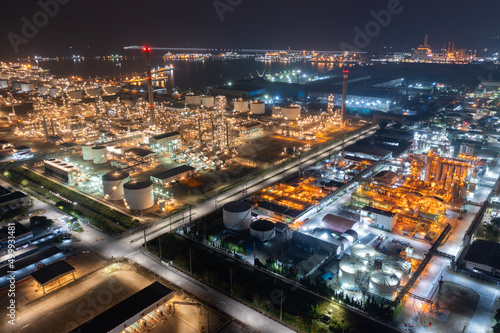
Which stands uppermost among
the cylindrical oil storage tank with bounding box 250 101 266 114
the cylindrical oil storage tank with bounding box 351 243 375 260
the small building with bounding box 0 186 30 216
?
the cylindrical oil storage tank with bounding box 250 101 266 114

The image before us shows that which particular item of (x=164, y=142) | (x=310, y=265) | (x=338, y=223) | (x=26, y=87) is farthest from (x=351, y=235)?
(x=26, y=87)

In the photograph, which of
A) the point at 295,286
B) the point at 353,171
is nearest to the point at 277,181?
the point at 353,171

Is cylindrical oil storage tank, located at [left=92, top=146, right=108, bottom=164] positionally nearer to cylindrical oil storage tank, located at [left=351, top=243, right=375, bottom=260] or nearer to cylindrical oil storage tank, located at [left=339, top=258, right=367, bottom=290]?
cylindrical oil storage tank, located at [left=351, top=243, right=375, bottom=260]

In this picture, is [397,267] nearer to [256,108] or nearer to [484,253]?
[484,253]

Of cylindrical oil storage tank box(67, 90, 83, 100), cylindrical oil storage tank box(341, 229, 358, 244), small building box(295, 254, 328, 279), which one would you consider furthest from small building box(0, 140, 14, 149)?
cylindrical oil storage tank box(341, 229, 358, 244)

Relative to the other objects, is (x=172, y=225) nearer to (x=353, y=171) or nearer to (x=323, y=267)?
(x=323, y=267)

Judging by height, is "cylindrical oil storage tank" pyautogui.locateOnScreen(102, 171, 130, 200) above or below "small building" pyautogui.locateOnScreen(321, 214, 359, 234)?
above
